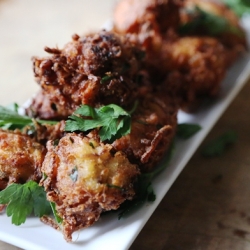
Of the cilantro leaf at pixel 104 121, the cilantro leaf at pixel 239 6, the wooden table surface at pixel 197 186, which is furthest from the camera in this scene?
the cilantro leaf at pixel 239 6

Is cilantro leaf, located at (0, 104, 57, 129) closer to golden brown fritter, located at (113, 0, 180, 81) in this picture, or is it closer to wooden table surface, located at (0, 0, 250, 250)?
wooden table surface, located at (0, 0, 250, 250)

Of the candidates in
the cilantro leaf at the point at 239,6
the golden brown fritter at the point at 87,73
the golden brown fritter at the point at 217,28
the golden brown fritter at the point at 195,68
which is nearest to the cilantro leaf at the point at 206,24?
the golden brown fritter at the point at 217,28

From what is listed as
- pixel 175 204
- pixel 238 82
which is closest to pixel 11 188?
pixel 175 204

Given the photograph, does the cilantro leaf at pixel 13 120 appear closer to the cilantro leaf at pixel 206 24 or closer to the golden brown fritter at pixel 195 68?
the golden brown fritter at pixel 195 68

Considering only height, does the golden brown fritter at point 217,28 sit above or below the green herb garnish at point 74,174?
above

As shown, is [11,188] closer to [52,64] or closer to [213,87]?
[52,64]

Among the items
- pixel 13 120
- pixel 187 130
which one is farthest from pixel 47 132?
pixel 187 130
